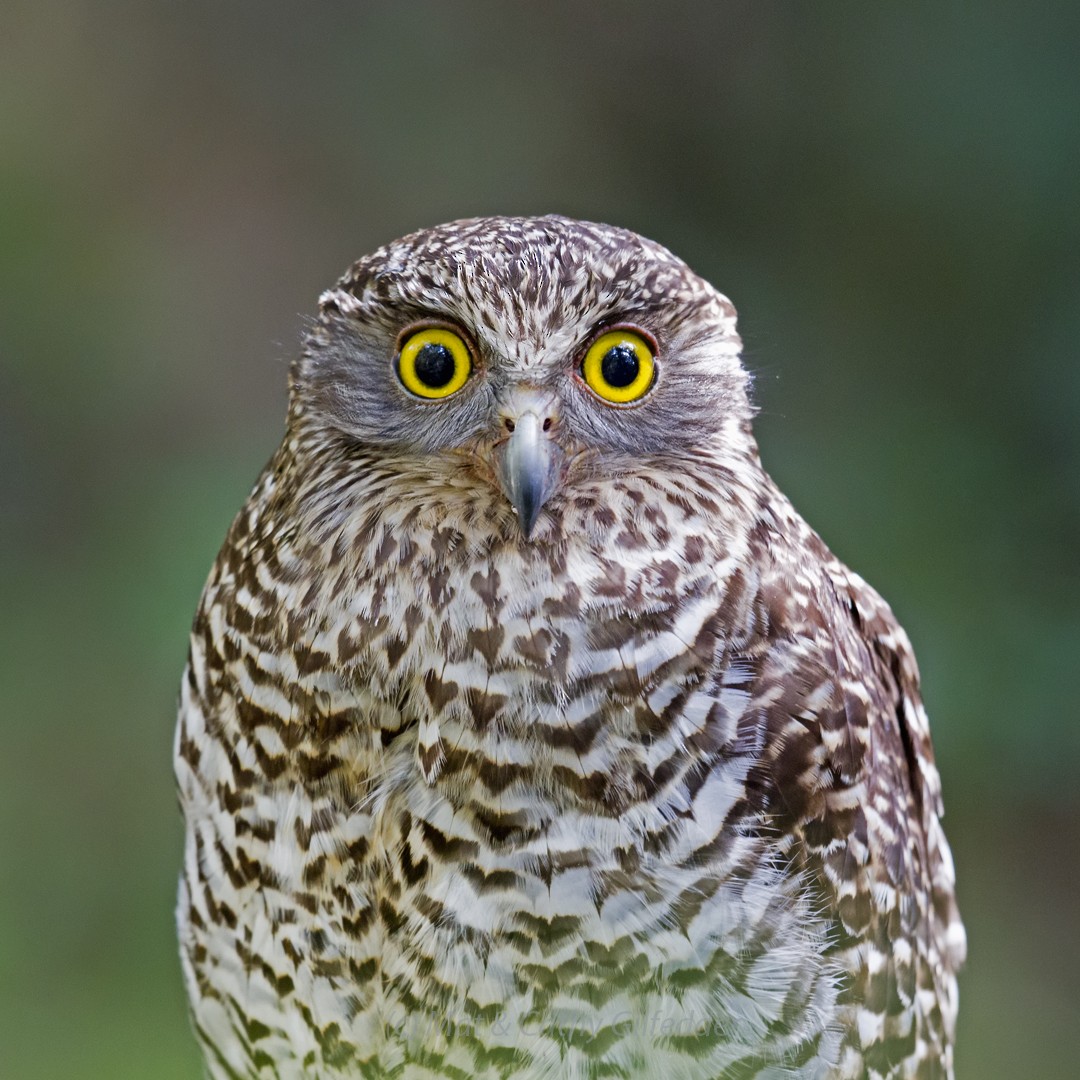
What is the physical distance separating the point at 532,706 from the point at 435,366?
0.43m

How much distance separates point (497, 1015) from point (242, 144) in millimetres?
3469

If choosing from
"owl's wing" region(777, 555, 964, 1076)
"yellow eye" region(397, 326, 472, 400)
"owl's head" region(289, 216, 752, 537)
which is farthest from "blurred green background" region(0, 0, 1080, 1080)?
"yellow eye" region(397, 326, 472, 400)

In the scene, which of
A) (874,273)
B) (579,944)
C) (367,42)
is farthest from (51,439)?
(579,944)

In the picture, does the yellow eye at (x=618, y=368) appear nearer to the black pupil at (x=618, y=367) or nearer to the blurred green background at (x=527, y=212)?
the black pupil at (x=618, y=367)

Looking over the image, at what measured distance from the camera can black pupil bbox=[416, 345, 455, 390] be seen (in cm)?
186

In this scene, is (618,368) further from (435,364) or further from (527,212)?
(527,212)

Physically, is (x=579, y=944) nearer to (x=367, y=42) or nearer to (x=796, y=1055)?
(x=796, y=1055)

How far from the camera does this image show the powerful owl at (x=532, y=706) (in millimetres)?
1806

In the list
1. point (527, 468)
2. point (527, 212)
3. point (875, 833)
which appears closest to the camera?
point (527, 468)

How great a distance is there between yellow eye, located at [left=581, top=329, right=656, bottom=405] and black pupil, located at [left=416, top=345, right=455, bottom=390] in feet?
0.54

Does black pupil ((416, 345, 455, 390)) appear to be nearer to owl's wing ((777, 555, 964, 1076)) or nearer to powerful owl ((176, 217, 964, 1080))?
powerful owl ((176, 217, 964, 1080))

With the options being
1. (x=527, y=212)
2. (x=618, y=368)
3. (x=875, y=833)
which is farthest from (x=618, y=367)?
(x=527, y=212)

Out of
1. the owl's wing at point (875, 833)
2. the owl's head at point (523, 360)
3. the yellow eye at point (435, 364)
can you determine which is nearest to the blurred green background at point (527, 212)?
the owl's wing at point (875, 833)

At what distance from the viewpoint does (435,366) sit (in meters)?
1.86
